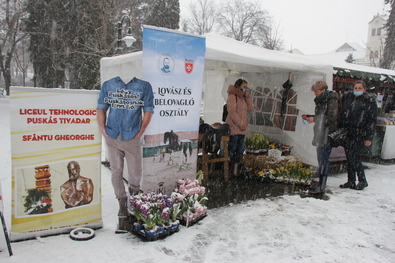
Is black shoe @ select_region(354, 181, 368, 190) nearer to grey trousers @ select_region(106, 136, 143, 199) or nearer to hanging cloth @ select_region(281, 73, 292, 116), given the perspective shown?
hanging cloth @ select_region(281, 73, 292, 116)

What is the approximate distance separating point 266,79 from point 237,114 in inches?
115

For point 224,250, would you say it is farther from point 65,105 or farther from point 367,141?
point 367,141

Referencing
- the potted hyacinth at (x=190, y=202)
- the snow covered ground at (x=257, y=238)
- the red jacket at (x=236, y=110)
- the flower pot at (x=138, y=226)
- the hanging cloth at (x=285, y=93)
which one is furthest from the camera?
the hanging cloth at (x=285, y=93)

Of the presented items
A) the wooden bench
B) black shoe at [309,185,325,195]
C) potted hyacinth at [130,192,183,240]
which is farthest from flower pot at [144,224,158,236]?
black shoe at [309,185,325,195]

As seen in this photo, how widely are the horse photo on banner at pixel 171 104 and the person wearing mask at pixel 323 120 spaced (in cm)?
226

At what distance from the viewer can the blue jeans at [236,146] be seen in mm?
5721

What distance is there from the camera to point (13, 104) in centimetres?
290

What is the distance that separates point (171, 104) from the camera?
395cm

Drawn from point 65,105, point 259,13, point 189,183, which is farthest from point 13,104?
point 259,13

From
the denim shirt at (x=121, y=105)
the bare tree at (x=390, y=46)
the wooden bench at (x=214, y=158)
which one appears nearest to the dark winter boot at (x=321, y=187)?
the wooden bench at (x=214, y=158)

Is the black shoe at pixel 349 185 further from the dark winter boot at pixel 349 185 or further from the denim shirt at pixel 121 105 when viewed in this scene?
the denim shirt at pixel 121 105

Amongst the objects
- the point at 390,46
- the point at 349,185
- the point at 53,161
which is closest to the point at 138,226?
the point at 53,161

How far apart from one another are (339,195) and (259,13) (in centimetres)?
3921

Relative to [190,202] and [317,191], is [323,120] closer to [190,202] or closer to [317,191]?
[317,191]
